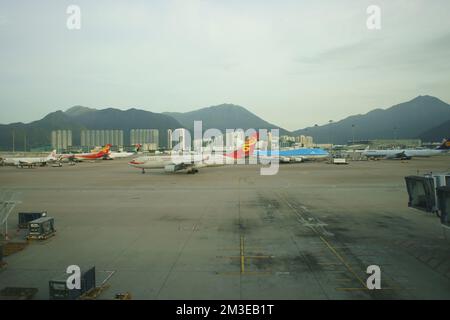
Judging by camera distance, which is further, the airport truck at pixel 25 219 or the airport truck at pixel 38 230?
the airport truck at pixel 25 219

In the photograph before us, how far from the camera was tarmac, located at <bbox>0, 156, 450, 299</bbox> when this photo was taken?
10859 millimetres

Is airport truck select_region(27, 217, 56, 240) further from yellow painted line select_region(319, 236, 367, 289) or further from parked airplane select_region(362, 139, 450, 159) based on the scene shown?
parked airplane select_region(362, 139, 450, 159)

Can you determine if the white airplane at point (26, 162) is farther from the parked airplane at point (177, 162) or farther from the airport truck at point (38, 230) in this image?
the airport truck at point (38, 230)

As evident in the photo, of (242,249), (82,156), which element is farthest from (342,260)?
(82,156)

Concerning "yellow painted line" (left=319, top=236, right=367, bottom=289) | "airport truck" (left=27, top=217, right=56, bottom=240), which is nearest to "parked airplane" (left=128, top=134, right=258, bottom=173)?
"airport truck" (left=27, top=217, right=56, bottom=240)

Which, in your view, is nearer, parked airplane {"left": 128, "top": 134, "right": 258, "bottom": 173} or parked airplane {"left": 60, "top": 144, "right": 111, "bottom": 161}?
parked airplane {"left": 128, "top": 134, "right": 258, "bottom": 173}

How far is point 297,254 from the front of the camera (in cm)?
1423

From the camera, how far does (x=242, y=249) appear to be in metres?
15.1

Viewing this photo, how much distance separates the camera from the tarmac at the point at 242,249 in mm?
10859

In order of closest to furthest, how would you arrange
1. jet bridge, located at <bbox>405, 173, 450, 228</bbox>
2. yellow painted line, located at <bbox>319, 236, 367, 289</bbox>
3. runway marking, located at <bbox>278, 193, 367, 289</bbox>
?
yellow painted line, located at <bbox>319, 236, 367, 289</bbox>, runway marking, located at <bbox>278, 193, 367, 289</bbox>, jet bridge, located at <bbox>405, 173, 450, 228</bbox>

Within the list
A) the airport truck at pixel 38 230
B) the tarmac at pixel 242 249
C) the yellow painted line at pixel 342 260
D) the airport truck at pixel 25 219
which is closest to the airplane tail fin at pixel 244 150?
the tarmac at pixel 242 249

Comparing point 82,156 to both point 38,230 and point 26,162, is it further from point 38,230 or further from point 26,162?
point 38,230
